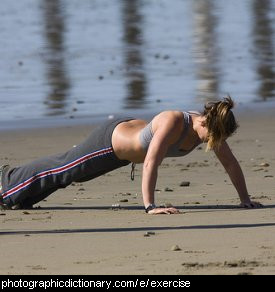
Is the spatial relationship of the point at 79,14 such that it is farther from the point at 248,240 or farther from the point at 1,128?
the point at 248,240

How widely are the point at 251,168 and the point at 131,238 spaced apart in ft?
11.0

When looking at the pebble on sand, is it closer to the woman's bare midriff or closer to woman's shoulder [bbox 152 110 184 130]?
woman's shoulder [bbox 152 110 184 130]

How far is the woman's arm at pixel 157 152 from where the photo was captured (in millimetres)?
8203

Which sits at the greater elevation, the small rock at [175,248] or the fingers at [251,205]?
the small rock at [175,248]

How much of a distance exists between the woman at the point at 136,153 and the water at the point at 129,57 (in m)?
5.06

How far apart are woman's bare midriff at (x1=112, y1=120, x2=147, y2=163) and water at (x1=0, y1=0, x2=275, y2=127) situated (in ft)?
17.4

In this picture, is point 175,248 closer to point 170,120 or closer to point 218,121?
point 218,121

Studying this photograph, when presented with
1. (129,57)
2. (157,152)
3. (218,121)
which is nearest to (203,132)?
(218,121)

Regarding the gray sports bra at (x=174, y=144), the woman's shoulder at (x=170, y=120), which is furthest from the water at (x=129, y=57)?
the woman's shoulder at (x=170, y=120)

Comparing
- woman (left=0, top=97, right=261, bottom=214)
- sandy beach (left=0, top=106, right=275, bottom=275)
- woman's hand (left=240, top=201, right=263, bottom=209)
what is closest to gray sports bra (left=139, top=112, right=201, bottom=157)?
woman (left=0, top=97, right=261, bottom=214)

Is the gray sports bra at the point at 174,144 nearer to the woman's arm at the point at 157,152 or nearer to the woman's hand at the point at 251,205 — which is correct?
the woman's arm at the point at 157,152

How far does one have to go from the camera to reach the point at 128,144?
852cm

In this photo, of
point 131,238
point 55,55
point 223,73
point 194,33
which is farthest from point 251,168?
point 194,33

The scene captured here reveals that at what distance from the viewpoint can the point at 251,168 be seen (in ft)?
34.2
